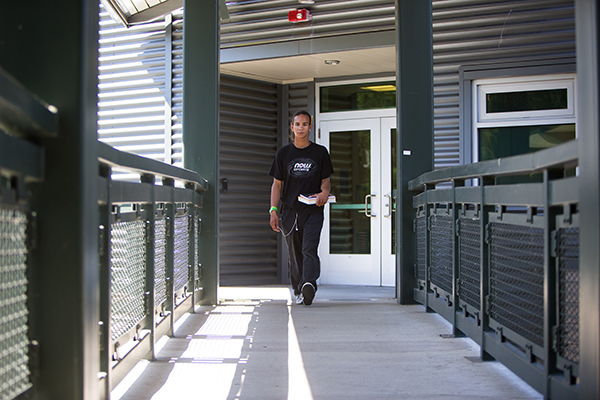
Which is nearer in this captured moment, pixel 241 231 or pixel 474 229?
pixel 474 229

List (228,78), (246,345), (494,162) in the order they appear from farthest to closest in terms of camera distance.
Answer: (228,78) < (246,345) < (494,162)

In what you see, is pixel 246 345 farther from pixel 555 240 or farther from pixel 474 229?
pixel 555 240

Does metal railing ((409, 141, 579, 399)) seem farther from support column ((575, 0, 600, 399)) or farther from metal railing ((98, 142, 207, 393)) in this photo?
metal railing ((98, 142, 207, 393))

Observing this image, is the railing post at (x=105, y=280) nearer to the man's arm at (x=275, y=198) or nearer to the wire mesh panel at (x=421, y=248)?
the wire mesh panel at (x=421, y=248)

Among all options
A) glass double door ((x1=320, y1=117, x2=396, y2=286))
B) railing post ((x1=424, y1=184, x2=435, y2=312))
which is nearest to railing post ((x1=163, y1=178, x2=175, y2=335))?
railing post ((x1=424, y1=184, x2=435, y2=312))

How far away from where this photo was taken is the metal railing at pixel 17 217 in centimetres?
162

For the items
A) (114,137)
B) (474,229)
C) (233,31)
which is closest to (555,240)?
(474,229)

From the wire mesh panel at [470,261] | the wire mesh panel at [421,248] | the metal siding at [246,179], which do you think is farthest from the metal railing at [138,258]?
the metal siding at [246,179]

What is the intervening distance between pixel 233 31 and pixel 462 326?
5.41m

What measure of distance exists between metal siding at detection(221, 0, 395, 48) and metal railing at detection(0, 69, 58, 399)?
19.1ft

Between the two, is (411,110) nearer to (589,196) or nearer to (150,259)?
(150,259)

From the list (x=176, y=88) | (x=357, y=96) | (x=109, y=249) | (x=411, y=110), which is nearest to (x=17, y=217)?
(x=109, y=249)

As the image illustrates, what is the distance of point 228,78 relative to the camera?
8.44 metres

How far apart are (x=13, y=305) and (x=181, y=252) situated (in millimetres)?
2686
